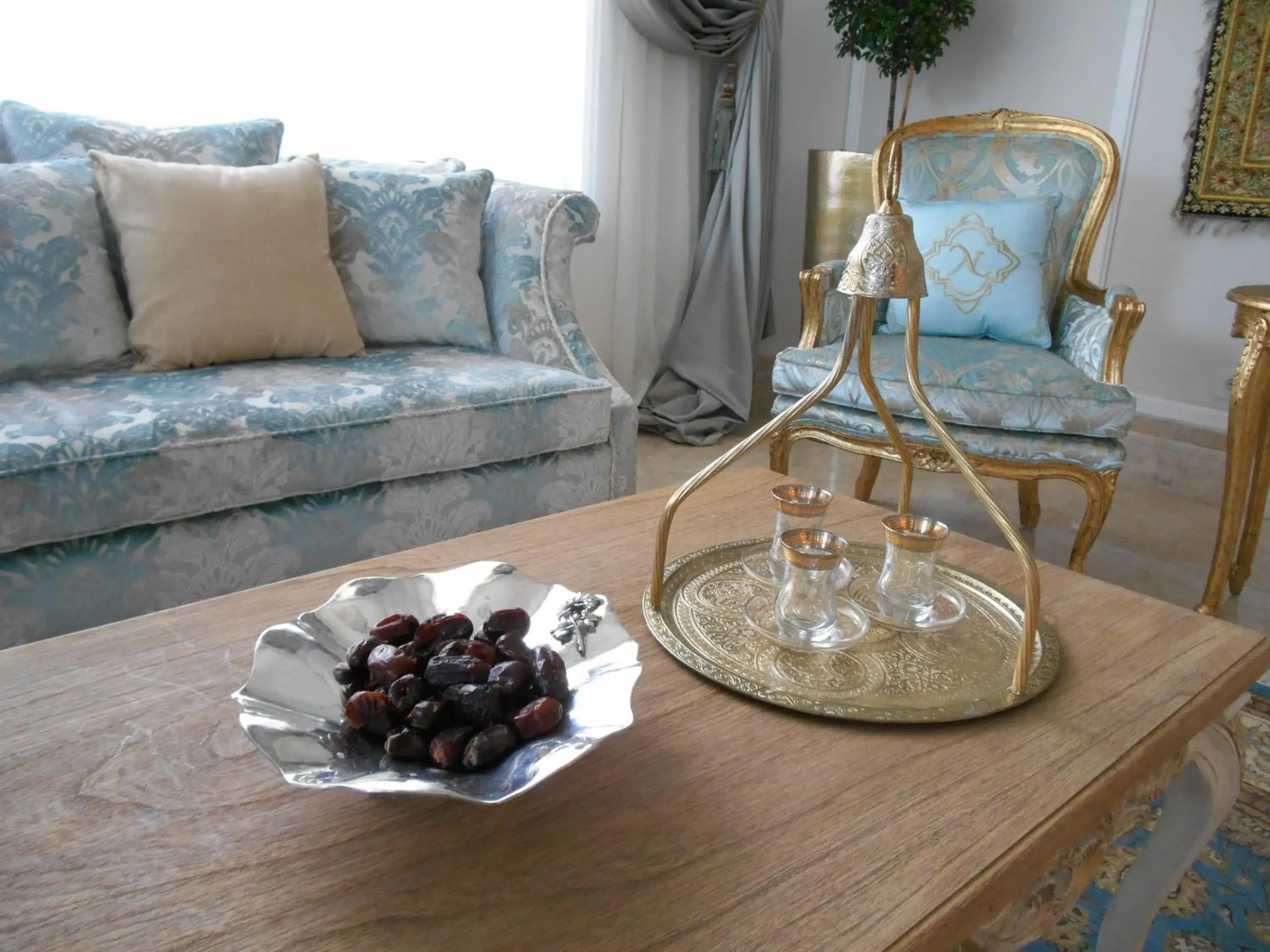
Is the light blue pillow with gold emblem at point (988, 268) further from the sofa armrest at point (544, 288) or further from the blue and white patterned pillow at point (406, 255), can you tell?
the blue and white patterned pillow at point (406, 255)

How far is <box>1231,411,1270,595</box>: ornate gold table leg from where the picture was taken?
Answer: 185 centimetres

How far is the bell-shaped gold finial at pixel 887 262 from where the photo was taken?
0.77 m

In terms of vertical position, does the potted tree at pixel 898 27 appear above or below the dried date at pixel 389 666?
above

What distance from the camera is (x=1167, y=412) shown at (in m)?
2.85

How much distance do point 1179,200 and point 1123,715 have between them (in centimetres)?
251

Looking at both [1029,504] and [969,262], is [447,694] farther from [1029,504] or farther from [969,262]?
[1029,504]

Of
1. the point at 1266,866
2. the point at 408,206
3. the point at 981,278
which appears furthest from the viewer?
the point at 981,278

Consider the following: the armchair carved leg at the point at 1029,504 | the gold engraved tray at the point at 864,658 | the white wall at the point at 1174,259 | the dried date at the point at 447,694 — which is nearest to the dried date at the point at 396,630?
the dried date at the point at 447,694

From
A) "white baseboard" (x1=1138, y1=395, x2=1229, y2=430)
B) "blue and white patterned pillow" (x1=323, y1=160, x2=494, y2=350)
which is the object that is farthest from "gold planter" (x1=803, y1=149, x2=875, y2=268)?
"blue and white patterned pillow" (x1=323, y1=160, x2=494, y2=350)

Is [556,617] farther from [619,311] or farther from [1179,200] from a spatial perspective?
[1179,200]

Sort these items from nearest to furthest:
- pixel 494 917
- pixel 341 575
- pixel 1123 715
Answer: pixel 494 917
pixel 1123 715
pixel 341 575

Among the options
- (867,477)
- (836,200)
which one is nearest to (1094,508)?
(867,477)

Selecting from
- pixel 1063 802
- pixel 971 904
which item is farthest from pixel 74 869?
pixel 1063 802

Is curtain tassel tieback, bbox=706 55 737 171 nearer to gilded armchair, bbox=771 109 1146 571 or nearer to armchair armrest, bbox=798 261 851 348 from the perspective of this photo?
gilded armchair, bbox=771 109 1146 571
